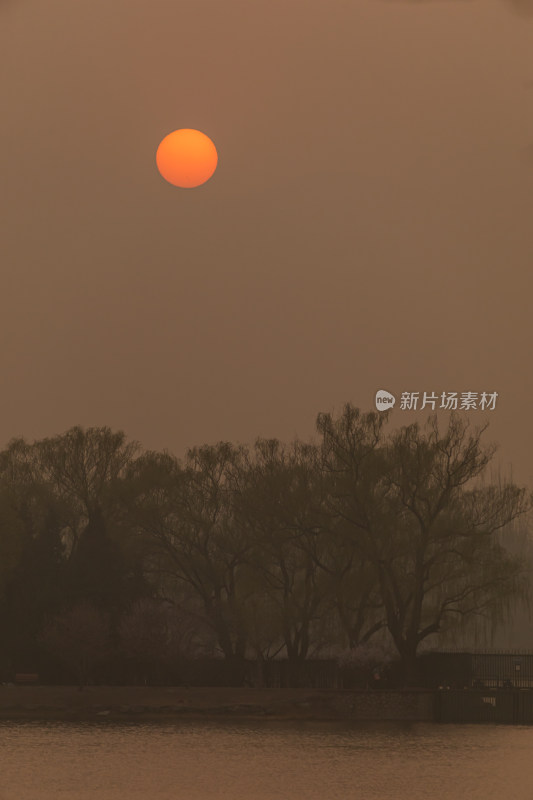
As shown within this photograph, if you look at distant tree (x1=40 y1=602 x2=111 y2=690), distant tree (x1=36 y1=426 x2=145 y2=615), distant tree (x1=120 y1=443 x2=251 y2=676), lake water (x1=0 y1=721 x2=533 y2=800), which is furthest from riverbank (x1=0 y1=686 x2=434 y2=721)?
distant tree (x1=120 y1=443 x2=251 y2=676)

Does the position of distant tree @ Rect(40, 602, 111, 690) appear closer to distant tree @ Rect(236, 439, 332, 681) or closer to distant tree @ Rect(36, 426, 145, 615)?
distant tree @ Rect(36, 426, 145, 615)

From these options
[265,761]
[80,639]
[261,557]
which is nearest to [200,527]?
[261,557]

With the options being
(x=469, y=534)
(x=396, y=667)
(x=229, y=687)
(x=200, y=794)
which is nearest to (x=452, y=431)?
(x=469, y=534)

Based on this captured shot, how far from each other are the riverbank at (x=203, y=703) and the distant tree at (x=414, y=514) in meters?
3.65

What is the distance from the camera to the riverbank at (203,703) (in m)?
47.6

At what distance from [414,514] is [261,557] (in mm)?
7484

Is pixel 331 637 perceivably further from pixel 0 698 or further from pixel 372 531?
pixel 0 698

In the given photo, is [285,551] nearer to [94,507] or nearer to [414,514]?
[414,514]

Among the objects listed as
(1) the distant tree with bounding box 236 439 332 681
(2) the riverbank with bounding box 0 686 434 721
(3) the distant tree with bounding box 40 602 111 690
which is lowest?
(2) the riverbank with bounding box 0 686 434 721

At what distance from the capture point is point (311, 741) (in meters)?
38.3

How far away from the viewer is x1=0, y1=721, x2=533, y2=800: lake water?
26656 mm

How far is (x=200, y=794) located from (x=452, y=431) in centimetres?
2887

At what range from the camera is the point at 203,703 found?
49688 millimetres

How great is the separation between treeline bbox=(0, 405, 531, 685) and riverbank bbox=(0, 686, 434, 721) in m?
2.30
